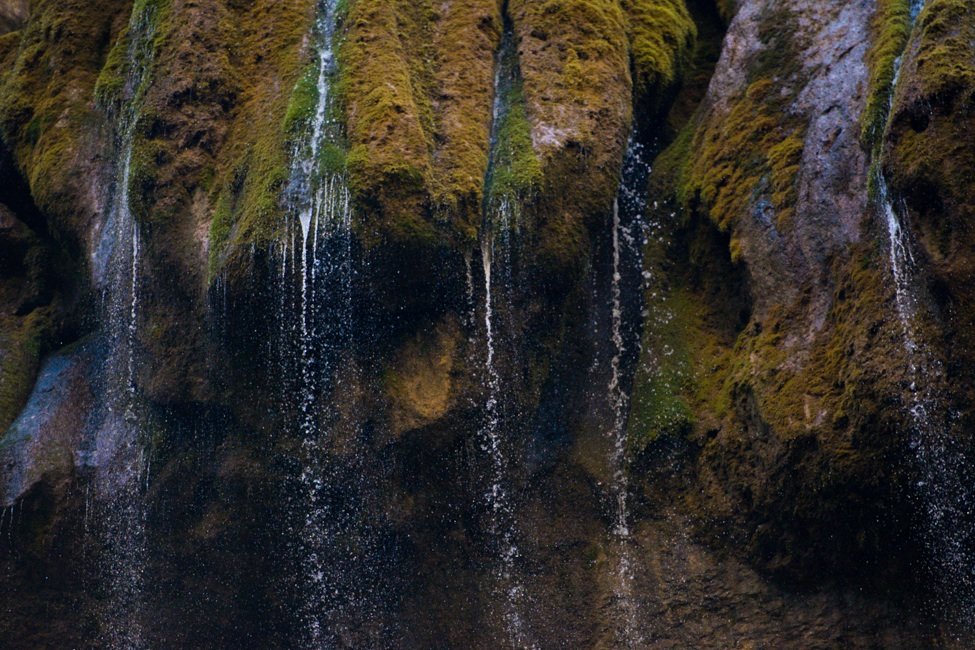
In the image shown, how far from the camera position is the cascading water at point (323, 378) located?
8.58 meters

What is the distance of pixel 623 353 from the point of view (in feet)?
30.1

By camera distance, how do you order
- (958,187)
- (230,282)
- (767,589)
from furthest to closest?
(230,282)
(767,589)
(958,187)

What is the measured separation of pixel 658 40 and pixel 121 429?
643cm

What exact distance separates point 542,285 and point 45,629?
5.60 meters

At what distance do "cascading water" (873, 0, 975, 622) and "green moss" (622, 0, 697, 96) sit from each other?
3003 millimetres

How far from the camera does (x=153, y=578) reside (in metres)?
9.43

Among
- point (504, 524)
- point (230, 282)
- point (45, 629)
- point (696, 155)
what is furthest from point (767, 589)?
point (45, 629)

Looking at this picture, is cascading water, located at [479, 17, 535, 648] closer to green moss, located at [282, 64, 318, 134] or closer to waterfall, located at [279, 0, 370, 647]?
waterfall, located at [279, 0, 370, 647]

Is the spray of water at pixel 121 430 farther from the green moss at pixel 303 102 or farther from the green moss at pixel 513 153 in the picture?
the green moss at pixel 513 153

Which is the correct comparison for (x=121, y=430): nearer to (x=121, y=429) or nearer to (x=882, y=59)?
(x=121, y=429)

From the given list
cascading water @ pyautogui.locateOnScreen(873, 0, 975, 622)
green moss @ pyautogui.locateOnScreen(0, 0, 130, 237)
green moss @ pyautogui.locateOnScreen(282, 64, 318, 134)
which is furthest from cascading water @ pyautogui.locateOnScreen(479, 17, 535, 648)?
green moss @ pyautogui.locateOnScreen(0, 0, 130, 237)

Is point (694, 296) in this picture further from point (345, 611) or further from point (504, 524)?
point (345, 611)

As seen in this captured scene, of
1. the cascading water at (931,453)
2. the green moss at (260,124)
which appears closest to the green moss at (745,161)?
the cascading water at (931,453)

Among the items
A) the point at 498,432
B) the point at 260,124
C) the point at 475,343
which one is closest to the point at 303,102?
the point at 260,124
